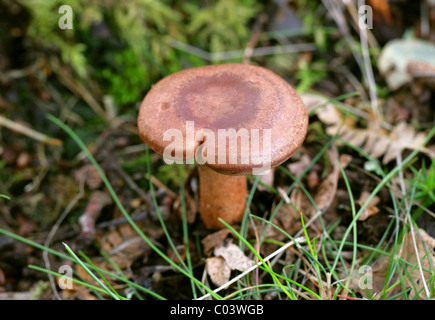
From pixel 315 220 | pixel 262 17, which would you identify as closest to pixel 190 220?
→ pixel 315 220

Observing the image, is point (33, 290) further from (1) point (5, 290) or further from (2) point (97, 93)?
(2) point (97, 93)

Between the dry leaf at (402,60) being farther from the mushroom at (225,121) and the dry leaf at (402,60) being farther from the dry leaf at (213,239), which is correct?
the dry leaf at (213,239)

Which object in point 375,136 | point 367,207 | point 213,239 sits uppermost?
point 375,136

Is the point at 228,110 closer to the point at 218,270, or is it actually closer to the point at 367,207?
the point at 218,270

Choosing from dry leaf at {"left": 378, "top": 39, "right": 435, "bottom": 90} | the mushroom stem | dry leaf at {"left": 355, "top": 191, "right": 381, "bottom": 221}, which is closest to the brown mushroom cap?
the mushroom stem

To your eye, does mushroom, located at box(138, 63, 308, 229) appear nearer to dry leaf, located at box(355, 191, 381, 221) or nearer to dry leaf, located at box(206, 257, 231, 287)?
dry leaf, located at box(206, 257, 231, 287)

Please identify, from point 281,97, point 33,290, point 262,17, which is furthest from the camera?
point 262,17

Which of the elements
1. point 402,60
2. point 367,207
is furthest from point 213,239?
point 402,60

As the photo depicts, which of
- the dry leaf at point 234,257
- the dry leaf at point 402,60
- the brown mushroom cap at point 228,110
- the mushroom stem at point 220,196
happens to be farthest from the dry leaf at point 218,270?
the dry leaf at point 402,60
